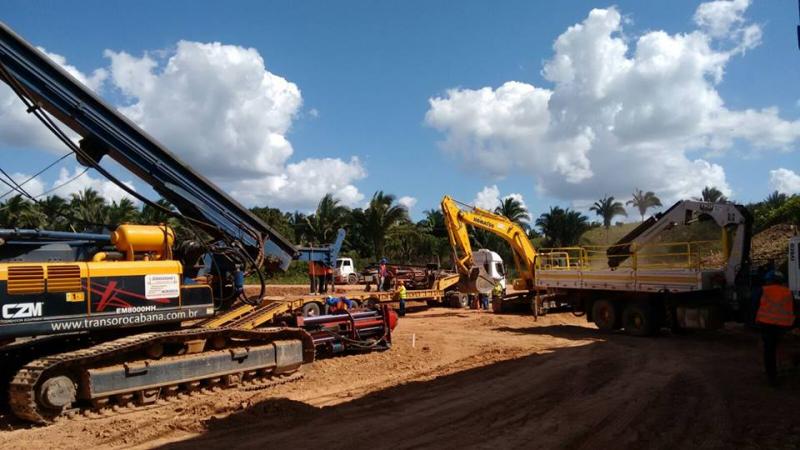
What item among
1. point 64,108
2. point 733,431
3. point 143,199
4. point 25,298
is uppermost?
point 64,108

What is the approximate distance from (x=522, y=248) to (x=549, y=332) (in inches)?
222

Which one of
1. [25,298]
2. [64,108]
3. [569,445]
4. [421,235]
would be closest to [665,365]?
[569,445]

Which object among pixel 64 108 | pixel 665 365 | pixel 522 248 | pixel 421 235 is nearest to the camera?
pixel 64 108

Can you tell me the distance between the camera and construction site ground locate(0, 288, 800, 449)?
21.6 feet

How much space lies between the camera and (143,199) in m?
9.26

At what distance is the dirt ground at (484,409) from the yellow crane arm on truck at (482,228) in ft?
30.4

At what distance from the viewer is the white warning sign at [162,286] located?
28.7 ft

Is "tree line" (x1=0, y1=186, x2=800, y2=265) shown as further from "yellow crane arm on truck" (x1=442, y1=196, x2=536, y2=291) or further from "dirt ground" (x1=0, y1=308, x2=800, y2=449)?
"dirt ground" (x1=0, y1=308, x2=800, y2=449)

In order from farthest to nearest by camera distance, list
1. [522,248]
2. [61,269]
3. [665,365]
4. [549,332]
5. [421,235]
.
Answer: [421,235], [522,248], [549,332], [665,365], [61,269]

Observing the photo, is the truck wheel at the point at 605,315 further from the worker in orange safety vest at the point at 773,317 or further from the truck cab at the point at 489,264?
the truck cab at the point at 489,264

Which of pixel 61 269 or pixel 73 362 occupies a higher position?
pixel 61 269

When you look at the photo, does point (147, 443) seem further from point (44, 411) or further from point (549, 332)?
point (549, 332)

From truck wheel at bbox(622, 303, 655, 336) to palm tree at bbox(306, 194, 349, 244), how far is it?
35.5 m

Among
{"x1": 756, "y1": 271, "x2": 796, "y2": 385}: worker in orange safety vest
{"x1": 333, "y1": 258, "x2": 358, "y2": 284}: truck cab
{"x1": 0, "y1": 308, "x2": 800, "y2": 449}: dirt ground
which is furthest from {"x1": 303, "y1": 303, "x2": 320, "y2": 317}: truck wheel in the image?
{"x1": 333, "y1": 258, "x2": 358, "y2": 284}: truck cab
